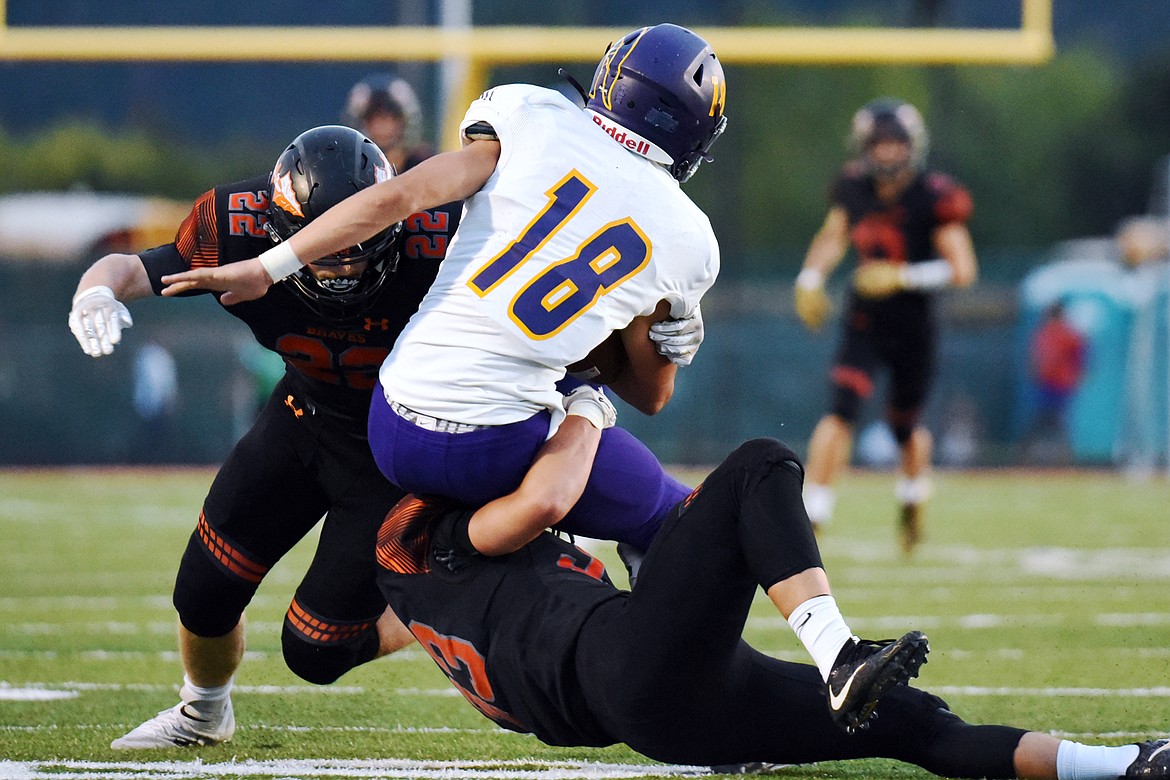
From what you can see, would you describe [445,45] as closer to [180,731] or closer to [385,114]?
[385,114]

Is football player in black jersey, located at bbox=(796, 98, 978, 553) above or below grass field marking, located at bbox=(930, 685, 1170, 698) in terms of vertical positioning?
above

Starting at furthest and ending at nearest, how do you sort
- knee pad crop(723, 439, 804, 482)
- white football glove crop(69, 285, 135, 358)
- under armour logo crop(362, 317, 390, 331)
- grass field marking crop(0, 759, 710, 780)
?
under armour logo crop(362, 317, 390, 331) → grass field marking crop(0, 759, 710, 780) → white football glove crop(69, 285, 135, 358) → knee pad crop(723, 439, 804, 482)

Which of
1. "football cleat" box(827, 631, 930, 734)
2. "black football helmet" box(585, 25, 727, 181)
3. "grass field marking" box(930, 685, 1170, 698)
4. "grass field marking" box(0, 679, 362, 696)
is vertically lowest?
"grass field marking" box(0, 679, 362, 696)

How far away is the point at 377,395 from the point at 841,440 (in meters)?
4.81

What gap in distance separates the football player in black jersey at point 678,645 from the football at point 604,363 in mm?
266

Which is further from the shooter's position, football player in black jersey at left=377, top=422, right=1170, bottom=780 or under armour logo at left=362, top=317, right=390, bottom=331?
under armour logo at left=362, top=317, right=390, bottom=331

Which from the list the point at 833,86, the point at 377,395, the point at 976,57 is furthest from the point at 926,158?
the point at 833,86

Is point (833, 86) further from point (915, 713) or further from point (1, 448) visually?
point (915, 713)

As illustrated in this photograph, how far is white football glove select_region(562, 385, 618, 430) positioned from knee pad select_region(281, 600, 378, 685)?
0.94 meters

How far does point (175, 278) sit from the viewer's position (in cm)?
302

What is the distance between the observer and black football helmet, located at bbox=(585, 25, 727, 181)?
312 cm

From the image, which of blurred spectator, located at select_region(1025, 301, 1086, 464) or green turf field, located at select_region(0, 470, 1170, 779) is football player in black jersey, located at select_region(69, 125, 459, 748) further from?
blurred spectator, located at select_region(1025, 301, 1086, 464)

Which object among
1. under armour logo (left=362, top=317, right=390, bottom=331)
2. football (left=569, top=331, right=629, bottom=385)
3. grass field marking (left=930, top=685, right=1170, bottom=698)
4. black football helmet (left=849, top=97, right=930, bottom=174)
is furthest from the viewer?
black football helmet (left=849, top=97, right=930, bottom=174)

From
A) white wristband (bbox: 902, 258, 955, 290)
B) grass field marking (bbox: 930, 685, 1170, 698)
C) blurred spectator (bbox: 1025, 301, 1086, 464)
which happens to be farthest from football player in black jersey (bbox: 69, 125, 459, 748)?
blurred spectator (bbox: 1025, 301, 1086, 464)
